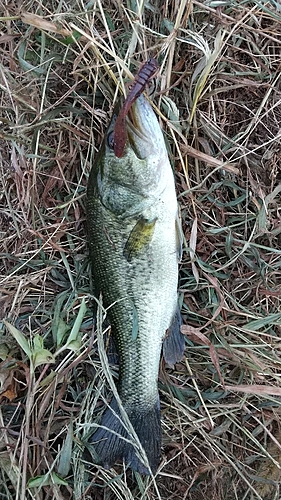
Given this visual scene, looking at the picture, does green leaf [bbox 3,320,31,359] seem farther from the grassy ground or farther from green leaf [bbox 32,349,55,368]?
the grassy ground

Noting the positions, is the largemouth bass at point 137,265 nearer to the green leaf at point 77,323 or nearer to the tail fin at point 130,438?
the tail fin at point 130,438

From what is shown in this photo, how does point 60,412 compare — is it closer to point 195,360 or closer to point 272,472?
point 195,360

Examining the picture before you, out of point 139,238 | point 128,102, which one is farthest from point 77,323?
point 128,102

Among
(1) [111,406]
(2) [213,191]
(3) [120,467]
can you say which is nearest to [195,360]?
(1) [111,406]

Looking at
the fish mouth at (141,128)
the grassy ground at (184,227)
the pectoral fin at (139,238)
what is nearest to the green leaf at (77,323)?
the grassy ground at (184,227)

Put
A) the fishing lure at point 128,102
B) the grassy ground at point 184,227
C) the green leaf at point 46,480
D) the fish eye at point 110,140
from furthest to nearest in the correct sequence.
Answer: the grassy ground at point 184,227
the green leaf at point 46,480
the fish eye at point 110,140
the fishing lure at point 128,102

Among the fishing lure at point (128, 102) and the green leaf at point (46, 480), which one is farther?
the green leaf at point (46, 480)

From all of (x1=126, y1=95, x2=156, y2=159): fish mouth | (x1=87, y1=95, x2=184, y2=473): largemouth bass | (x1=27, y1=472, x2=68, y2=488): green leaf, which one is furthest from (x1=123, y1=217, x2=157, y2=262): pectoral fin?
(x1=27, y1=472, x2=68, y2=488): green leaf

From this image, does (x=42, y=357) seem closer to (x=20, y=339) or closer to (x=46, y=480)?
(x=20, y=339)
